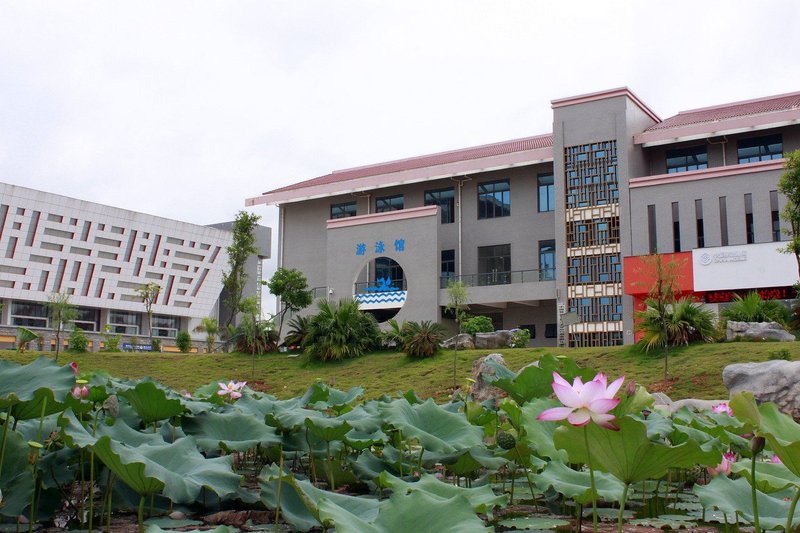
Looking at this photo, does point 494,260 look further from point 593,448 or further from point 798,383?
point 593,448

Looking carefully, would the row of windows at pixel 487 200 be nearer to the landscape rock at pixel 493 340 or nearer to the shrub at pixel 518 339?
the shrub at pixel 518 339

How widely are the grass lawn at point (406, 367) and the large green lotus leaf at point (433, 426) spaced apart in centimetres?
1280

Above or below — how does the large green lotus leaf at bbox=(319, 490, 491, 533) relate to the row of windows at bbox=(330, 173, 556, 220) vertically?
below

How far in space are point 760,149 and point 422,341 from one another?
55.7 ft

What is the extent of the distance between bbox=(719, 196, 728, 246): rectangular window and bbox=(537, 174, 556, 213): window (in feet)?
24.9

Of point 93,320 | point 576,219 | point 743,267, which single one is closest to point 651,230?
point 576,219

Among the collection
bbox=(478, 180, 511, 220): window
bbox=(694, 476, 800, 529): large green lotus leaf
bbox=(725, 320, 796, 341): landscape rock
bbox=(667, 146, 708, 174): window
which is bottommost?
bbox=(694, 476, 800, 529): large green lotus leaf

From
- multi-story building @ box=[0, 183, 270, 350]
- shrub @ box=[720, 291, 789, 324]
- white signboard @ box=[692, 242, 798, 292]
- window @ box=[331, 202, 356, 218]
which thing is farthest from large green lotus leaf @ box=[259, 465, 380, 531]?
multi-story building @ box=[0, 183, 270, 350]

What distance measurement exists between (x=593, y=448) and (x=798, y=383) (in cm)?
1136

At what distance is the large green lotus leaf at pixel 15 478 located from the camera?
2736 millimetres

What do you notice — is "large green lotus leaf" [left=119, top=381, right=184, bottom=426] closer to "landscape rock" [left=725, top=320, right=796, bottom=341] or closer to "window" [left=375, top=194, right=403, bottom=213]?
"landscape rock" [left=725, top=320, right=796, bottom=341]

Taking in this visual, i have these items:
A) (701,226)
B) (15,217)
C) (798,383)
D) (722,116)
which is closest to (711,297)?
(701,226)

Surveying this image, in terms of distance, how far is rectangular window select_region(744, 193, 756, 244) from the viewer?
2761 centimetres

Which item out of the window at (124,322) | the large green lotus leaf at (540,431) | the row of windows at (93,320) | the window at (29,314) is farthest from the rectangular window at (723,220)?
the window at (124,322)
